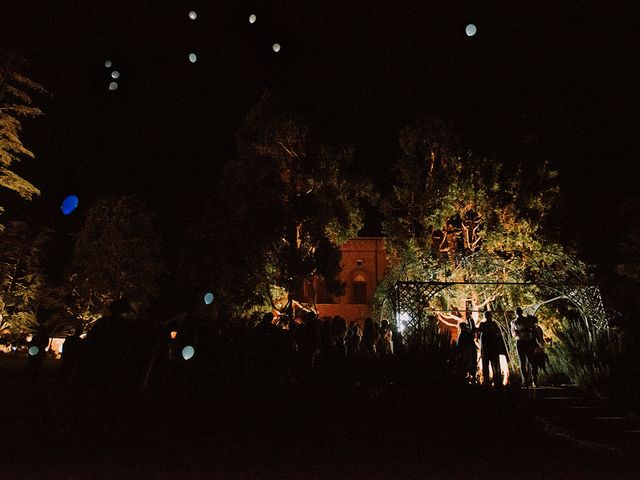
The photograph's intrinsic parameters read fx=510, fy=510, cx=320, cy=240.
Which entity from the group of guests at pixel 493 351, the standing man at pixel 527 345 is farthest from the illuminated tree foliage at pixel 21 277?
the standing man at pixel 527 345

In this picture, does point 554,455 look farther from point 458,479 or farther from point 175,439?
point 175,439

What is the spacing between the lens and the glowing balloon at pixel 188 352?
991 cm

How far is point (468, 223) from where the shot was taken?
17.5 metres

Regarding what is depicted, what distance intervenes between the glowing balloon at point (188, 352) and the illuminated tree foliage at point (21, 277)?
1706 centimetres

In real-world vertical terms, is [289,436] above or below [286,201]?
below

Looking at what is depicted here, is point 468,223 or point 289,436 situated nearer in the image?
point 289,436

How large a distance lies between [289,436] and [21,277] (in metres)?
22.8

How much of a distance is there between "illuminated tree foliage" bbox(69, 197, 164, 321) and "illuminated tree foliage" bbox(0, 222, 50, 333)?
188cm

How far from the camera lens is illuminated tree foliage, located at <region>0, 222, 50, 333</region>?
23469mm

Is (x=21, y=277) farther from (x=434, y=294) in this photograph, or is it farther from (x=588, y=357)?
(x=588, y=357)

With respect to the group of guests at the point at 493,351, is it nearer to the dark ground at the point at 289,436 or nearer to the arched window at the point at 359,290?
the dark ground at the point at 289,436

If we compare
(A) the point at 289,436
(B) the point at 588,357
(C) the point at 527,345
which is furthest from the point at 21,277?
(B) the point at 588,357

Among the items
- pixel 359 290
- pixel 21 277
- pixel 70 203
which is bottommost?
pixel 21 277

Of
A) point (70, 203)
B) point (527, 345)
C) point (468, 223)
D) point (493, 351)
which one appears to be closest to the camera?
point (493, 351)
